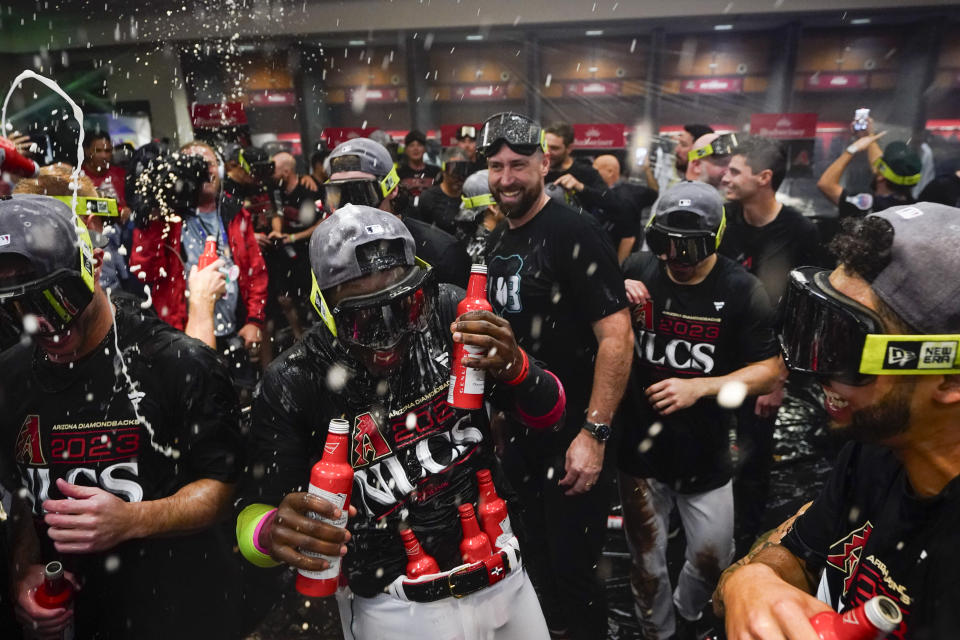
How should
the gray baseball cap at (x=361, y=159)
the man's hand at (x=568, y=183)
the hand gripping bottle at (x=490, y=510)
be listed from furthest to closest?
the man's hand at (x=568, y=183) < the gray baseball cap at (x=361, y=159) < the hand gripping bottle at (x=490, y=510)

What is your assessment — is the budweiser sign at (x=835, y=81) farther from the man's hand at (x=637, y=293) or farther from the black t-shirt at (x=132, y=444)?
the black t-shirt at (x=132, y=444)

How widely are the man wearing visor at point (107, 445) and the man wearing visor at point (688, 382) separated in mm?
2187

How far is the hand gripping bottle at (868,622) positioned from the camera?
1182mm

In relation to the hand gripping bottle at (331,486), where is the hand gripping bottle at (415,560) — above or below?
below

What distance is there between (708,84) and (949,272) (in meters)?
17.1

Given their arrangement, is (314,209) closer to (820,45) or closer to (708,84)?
(708,84)

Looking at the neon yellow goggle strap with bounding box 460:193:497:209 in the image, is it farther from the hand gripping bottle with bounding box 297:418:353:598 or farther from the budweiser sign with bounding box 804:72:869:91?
the budweiser sign with bounding box 804:72:869:91

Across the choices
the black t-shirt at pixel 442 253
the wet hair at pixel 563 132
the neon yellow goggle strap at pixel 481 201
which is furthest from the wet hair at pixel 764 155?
the black t-shirt at pixel 442 253

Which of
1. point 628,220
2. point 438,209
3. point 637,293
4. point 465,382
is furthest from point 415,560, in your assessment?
point 438,209

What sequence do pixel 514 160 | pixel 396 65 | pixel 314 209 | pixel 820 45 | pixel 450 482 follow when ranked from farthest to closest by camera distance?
pixel 396 65, pixel 820 45, pixel 314 209, pixel 514 160, pixel 450 482

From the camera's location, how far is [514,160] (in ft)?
11.0

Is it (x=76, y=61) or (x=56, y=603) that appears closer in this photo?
(x=56, y=603)

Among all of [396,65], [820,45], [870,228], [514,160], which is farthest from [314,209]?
[820,45]

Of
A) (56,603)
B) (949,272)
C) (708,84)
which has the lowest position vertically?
(56,603)
